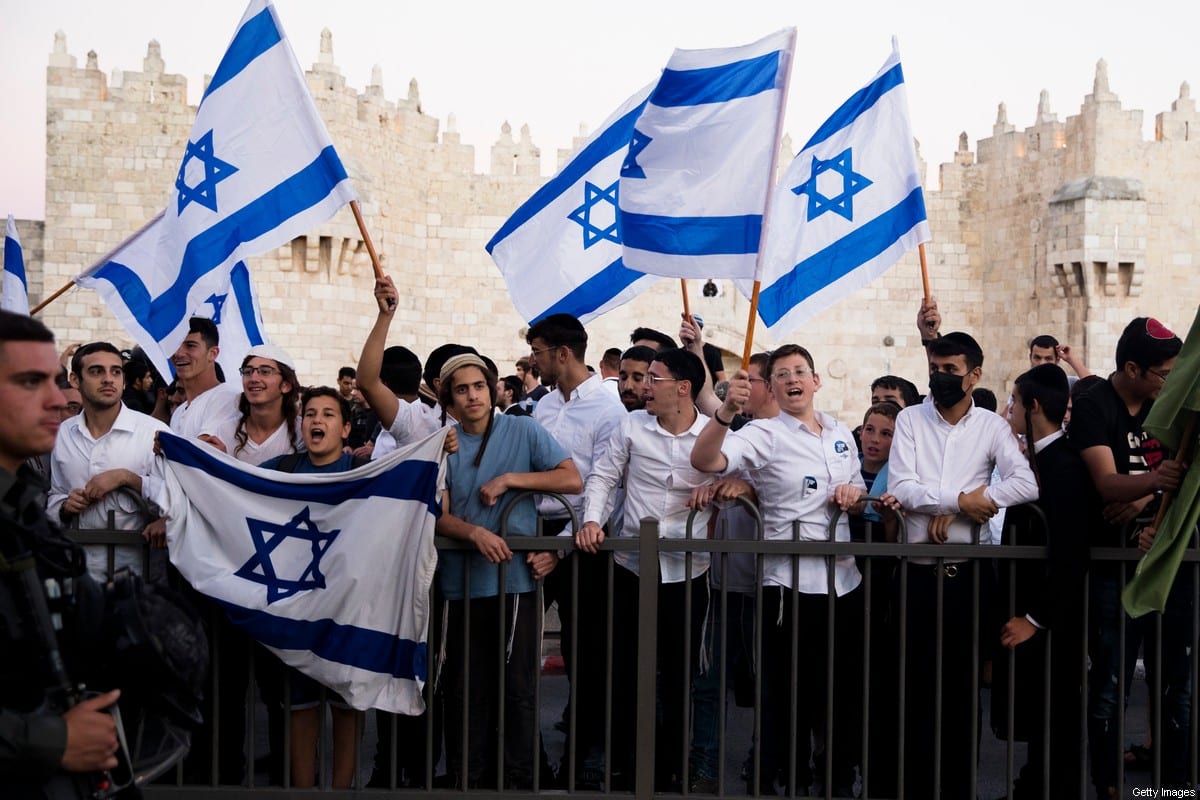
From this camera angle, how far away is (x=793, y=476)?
5.33 meters

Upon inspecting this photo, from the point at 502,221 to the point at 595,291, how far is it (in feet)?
51.4

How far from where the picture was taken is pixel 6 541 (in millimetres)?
2650

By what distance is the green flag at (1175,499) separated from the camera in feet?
14.3

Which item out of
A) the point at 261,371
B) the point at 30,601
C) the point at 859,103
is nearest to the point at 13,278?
the point at 261,371

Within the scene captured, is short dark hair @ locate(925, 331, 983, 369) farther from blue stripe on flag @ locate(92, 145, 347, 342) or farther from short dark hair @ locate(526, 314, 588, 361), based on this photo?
blue stripe on flag @ locate(92, 145, 347, 342)

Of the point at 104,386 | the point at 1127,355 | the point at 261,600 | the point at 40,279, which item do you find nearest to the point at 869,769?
the point at 1127,355

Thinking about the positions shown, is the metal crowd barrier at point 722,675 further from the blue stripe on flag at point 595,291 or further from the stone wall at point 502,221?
the stone wall at point 502,221

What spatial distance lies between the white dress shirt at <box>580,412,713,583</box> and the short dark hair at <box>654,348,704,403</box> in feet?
0.66

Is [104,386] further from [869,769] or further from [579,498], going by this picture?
[869,769]

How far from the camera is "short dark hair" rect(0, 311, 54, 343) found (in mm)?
2812

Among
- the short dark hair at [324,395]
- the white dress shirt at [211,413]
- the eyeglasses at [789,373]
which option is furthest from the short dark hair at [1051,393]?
the white dress shirt at [211,413]

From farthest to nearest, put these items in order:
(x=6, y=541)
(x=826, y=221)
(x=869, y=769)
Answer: (x=826, y=221), (x=869, y=769), (x=6, y=541)

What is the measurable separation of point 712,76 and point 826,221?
1.02 meters

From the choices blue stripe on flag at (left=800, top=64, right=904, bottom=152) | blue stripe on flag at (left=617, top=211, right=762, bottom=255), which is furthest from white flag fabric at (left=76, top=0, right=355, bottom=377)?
blue stripe on flag at (left=800, top=64, right=904, bottom=152)
